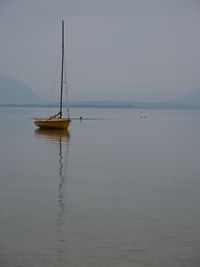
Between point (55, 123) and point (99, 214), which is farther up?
point (55, 123)

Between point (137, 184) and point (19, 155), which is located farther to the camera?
point (19, 155)

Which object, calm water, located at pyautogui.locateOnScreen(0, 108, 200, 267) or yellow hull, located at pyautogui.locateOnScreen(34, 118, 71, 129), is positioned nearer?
calm water, located at pyautogui.locateOnScreen(0, 108, 200, 267)

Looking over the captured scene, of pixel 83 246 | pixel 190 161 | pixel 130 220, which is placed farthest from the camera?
pixel 190 161

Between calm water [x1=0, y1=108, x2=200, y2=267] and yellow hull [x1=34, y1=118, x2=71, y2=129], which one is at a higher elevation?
yellow hull [x1=34, y1=118, x2=71, y2=129]

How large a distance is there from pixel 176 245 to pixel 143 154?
17850 mm

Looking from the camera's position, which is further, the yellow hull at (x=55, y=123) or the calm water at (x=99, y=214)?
the yellow hull at (x=55, y=123)

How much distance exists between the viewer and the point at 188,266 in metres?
9.09

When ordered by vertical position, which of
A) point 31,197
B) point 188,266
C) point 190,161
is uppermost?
point 190,161

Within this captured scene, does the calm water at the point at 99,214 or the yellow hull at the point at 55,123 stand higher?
the yellow hull at the point at 55,123

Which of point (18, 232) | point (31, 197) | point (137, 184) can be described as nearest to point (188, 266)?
point (18, 232)

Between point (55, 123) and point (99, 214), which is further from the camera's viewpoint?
point (55, 123)

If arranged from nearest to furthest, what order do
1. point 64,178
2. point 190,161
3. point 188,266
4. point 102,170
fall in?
point 188,266 < point 64,178 < point 102,170 < point 190,161

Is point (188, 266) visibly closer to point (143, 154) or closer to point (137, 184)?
point (137, 184)

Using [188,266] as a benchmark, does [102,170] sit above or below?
above
